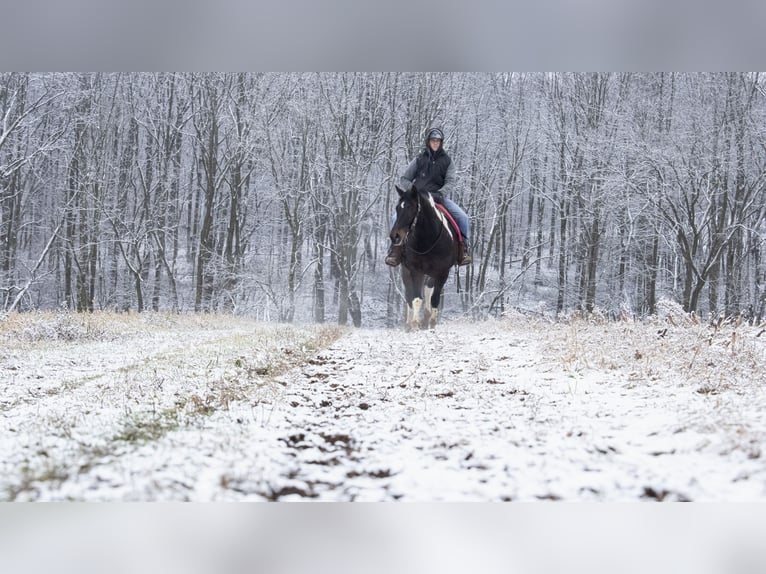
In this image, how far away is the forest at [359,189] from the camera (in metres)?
6.82

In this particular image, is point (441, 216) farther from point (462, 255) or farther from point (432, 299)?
point (432, 299)

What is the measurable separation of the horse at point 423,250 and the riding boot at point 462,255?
6cm

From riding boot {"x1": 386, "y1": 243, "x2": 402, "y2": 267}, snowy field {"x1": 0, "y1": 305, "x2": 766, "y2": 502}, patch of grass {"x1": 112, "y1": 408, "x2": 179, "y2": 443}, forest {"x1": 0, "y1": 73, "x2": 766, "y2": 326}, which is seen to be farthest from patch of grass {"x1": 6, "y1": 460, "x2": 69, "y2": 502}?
forest {"x1": 0, "y1": 73, "x2": 766, "y2": 326}

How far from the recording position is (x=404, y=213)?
5867 millimetres

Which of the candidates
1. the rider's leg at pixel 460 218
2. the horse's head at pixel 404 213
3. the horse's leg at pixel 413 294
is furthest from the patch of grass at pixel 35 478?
the rider's leg at pixel 460 218

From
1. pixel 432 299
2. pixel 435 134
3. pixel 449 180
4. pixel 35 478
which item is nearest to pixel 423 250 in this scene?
pixel 432 299

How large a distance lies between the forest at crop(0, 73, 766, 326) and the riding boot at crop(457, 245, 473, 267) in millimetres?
303

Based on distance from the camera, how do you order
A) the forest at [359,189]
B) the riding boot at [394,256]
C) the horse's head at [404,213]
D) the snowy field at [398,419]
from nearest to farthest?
the snowy field at [398,419] → the horse's head at [404,213] → the riding boot at [394,256] → the forest at [359,189]

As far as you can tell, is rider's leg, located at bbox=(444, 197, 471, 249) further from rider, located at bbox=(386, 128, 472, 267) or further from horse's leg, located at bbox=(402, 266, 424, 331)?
horse's leg, located at bbox=(402, 266, 424, 331)

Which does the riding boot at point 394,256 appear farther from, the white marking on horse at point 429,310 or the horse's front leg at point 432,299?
the white marking on horse at point 429,310

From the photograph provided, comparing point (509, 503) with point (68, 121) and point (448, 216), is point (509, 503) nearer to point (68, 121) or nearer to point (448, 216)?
point (448, 216)

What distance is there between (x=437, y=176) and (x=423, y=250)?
1.22 metres

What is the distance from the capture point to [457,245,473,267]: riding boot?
708cm

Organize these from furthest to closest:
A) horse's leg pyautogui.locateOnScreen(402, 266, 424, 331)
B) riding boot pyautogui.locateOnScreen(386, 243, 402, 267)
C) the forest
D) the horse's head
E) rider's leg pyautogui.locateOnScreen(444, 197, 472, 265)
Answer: rider's leg pyautogui.locateOnScreen(444, 197, 472, 265)
horse's leg pyautogui.locateOnScreen(402, 266, 424, 331)
the forest
riding boot pyautogui.locateOnScreen(386, 243, 402, 267)
the horse's head
